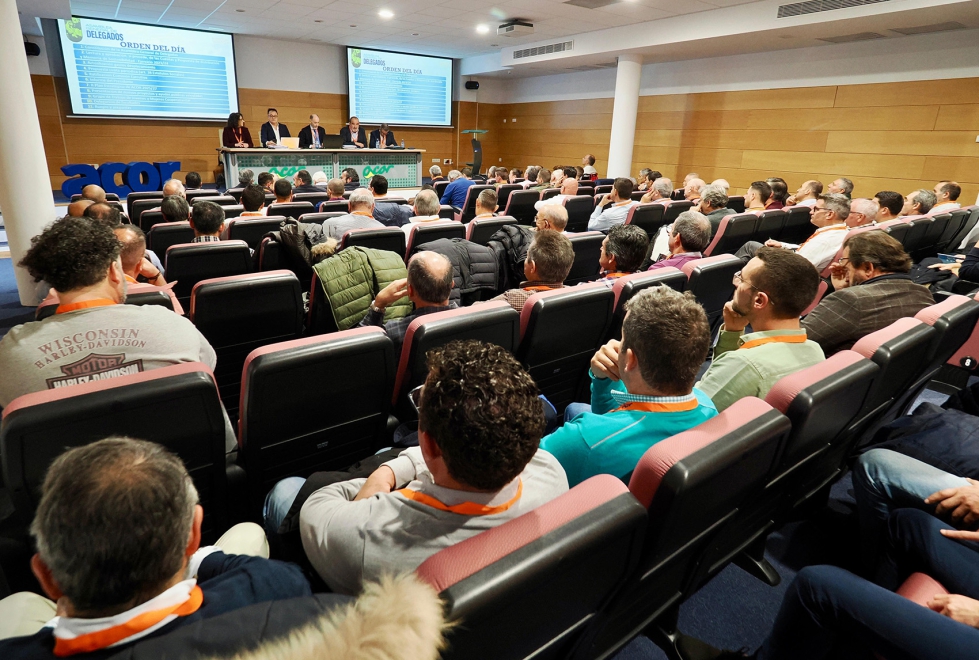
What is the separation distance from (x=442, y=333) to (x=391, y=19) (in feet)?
31.2

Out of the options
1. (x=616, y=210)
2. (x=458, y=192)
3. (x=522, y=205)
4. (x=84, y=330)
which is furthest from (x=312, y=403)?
(x=458, y=192)

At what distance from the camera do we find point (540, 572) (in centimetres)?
75

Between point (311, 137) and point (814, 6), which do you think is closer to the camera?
point (814, 6)

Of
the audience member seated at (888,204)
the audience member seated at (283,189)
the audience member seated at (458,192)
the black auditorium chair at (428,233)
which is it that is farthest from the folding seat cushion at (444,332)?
the audience member seated at (458,192)

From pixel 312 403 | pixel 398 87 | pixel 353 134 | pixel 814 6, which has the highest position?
pixel 814 6

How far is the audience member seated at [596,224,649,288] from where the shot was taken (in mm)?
2865

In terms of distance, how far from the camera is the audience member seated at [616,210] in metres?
5.52

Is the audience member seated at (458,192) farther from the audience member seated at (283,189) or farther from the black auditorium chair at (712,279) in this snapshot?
the black auditorium chair at (712,279)

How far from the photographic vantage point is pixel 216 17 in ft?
31.0

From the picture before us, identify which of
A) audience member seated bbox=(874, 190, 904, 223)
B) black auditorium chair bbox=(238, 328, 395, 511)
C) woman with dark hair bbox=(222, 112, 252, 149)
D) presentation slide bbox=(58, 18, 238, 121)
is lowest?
black auditorium chair bbox=(238, 328, 395, 511)

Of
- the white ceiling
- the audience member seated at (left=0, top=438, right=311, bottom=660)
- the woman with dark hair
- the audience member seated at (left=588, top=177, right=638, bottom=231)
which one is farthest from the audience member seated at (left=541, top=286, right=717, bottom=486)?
the woman with dark hair

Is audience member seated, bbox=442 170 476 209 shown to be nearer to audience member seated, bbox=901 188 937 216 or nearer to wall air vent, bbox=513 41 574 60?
audience member seated, bbox=901 188 937 216

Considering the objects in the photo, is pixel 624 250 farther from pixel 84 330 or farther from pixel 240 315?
pixel 84 330

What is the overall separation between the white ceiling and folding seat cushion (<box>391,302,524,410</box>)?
7.51 meters
